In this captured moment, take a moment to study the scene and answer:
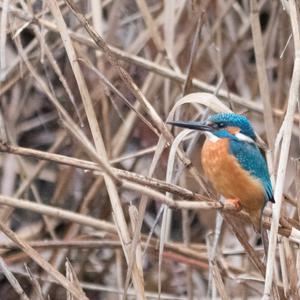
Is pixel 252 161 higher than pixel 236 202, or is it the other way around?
pixel 252 161

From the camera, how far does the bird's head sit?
209 cm

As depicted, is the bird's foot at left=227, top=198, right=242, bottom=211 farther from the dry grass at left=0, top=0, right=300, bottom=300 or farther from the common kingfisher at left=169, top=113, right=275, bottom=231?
the dry grass at left=0, top=0, right=300, bottom=300

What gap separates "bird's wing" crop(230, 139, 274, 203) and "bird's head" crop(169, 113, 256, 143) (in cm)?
2

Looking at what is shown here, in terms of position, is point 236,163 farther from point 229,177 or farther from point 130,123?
point 130,123

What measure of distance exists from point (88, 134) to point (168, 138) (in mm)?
1105

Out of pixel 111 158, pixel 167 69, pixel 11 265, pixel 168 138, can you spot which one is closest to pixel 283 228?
pixel 168 138

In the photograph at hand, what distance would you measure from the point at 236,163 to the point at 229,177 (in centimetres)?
4

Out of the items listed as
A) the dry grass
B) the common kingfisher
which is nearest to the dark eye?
the common kingfisher

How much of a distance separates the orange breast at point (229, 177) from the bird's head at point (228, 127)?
3 centimetres

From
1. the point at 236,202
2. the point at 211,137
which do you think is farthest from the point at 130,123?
the point at 236,202

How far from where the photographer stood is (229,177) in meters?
2.09

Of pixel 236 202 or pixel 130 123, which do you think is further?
pixel 130 123

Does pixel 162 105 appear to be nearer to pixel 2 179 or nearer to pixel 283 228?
pixel 2 179

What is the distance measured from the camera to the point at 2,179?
10.9ft
